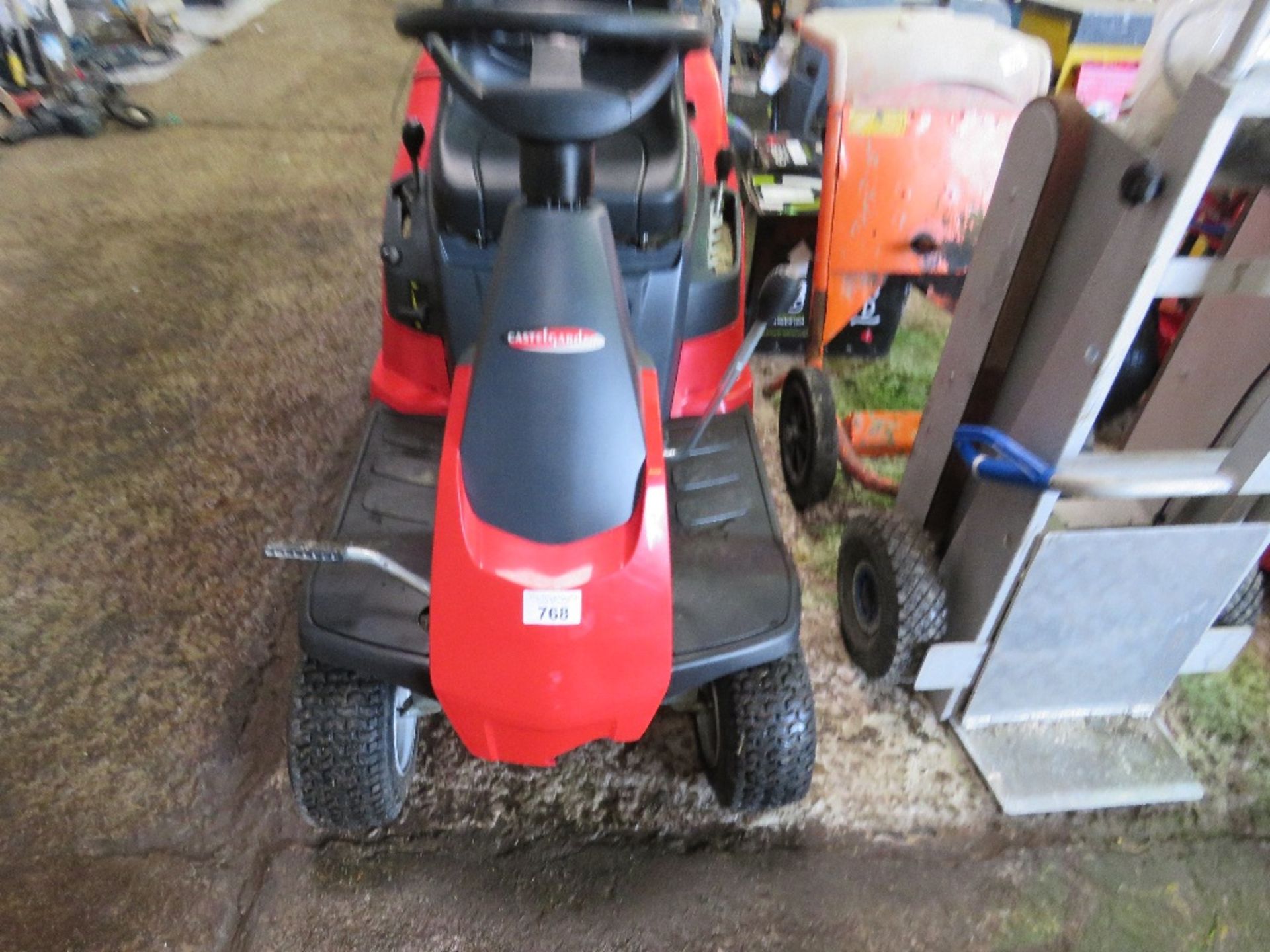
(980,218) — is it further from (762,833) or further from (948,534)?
(762,833)

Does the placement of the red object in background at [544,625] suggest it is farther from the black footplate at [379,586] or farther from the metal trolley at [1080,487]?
the metal trolley at [1080,487]

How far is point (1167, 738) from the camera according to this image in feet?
3.89

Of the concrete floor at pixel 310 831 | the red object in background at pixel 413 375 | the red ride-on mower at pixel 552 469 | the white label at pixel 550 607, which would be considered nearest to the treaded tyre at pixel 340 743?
the red ride-on mower at pixel 552 469

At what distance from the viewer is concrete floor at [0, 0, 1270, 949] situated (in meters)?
0.99

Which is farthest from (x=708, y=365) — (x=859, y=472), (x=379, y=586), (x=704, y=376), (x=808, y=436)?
(x=379, y=586)

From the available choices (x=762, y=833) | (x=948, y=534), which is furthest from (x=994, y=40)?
(x=762, y=833)

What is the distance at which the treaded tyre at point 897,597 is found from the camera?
3.66 feet

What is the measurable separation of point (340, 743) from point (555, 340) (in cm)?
52

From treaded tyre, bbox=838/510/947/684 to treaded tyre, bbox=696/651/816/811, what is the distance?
0.20m

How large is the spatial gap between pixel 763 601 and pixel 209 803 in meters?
0.75

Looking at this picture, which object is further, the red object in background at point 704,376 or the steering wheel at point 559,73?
the red object in background at point 704,376

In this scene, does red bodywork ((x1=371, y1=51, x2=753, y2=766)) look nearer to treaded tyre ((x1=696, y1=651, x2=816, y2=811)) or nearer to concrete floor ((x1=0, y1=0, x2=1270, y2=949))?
treaded tyre ((x1=696, y1=651, x2=816, y2=811))

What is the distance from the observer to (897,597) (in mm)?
1115

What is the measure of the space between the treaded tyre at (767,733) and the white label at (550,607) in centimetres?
32
